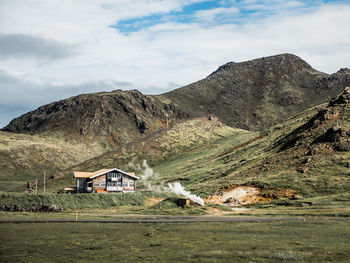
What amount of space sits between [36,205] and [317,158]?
201 ft

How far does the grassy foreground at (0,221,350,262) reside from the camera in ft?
93.3

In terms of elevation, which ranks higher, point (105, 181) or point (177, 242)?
point (105, 181)

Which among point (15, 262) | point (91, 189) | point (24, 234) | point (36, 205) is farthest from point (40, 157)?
point (15, 262)

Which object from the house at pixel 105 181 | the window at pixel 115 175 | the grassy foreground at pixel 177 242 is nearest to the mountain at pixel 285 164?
the house at pixel 105 181

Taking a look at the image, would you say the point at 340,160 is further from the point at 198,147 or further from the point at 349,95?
the point at 198,147

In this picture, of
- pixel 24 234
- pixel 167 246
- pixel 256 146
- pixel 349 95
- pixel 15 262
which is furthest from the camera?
pixel 256 146

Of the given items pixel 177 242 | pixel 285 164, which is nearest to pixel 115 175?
pixel 285 164

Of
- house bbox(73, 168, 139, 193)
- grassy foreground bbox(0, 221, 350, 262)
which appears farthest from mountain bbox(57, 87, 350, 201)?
Result: grassy foreground bbox(0, 221, 350, 262)

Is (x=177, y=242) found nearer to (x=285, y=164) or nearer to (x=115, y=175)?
(x=115, y=175)

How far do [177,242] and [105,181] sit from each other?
6252cm

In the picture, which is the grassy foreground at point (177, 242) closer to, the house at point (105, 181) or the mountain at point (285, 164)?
the mountain at point (285, 164)

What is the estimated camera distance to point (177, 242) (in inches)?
1377

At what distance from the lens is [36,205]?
66.2 m

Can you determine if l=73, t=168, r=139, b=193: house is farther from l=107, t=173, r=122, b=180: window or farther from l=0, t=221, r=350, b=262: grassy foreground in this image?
l=0, t=221, r=350, b=262: grassy foreground
